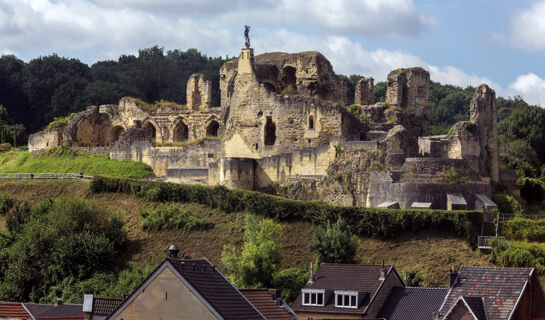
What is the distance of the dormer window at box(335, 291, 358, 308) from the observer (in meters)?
38.3

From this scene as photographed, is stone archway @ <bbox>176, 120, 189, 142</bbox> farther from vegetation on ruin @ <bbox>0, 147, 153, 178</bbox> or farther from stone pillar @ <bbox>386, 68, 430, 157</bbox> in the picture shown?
stone pillar @ <bbox>386, 68, 430, 157</bbox>

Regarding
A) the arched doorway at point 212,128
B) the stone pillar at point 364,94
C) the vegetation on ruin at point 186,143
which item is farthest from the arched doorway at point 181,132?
the stone pillar at point 364,94

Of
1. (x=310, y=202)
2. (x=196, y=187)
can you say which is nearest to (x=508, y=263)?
(x=310, y=202)

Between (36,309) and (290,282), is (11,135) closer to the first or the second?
(290,282)

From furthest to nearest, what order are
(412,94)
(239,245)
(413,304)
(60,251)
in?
(412,94) < (60,251) < (239,245) < (413,304)

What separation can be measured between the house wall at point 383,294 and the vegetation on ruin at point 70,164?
92.0ft

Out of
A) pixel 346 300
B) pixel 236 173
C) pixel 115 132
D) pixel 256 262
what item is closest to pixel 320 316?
pixel 346 300

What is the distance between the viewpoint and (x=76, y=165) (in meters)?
68.5

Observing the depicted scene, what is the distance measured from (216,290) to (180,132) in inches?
1612

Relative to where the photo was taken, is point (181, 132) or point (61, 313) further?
point (181, 132)

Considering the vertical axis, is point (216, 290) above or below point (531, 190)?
below

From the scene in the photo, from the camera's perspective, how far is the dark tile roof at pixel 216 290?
3072cm

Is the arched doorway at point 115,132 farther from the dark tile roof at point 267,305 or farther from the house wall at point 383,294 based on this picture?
the dark tile roof at point 267,305

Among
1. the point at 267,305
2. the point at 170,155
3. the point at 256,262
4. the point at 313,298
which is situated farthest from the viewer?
the point at 170,155
